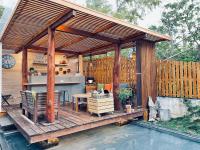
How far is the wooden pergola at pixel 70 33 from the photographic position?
14.5ft

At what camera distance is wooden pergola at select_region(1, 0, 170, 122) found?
442 cm

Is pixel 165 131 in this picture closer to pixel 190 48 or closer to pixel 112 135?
pixel 112 135

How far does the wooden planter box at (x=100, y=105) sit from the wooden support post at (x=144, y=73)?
1.50 metres

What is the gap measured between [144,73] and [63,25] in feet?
11.4

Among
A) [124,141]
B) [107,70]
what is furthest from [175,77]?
[107,70]

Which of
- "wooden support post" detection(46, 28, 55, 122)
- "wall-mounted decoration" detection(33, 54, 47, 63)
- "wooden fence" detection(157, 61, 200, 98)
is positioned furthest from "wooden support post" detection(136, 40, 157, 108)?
"wall-mounted decoration" detection(33, 54, 47, 63)

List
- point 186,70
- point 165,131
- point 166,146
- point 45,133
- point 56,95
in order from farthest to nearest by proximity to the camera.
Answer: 1. point 186,70
2. point 165,131
3. point 56,95
4. point 166,146
5. point 45,133

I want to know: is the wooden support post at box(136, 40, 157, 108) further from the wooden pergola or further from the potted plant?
the potted plant

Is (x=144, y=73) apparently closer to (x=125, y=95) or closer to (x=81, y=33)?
(x=125, y=95)

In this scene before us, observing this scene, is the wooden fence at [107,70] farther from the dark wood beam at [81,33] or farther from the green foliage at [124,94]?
the dark wood beam at [81,33]

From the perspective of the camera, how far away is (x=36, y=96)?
16.0 feet

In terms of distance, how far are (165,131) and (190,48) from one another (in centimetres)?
631

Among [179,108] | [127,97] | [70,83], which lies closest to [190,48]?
[179,108]

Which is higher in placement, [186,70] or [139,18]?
[139,18]
